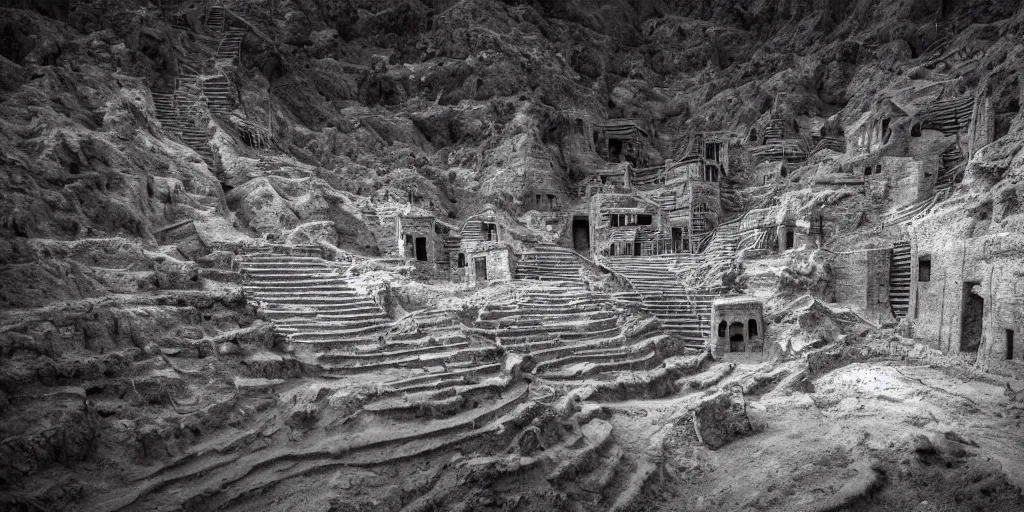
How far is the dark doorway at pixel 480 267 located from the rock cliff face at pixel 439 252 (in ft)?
2.60

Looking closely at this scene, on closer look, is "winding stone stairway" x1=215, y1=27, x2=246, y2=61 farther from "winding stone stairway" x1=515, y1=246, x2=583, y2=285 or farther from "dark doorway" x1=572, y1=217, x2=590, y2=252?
"dark doorway" x1=572, y1=217, x2=590, y2=252

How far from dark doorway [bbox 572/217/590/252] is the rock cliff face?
1388 mm

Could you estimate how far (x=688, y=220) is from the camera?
37250 mm

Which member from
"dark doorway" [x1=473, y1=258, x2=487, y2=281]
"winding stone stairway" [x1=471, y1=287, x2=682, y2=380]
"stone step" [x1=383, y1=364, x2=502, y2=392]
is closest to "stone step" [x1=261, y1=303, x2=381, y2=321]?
"winding stone stairway" [x1=471, y1=287, x2=682, y2=380]

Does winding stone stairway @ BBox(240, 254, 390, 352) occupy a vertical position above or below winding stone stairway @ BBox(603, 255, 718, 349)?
above

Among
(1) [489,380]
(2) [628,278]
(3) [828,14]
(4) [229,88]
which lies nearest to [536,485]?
(1) [489,380]

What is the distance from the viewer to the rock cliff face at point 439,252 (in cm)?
1161

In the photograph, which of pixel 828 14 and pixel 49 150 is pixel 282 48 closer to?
pixel 49 150

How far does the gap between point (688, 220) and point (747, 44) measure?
120 ft

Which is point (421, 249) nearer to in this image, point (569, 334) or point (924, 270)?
point (569, 334)

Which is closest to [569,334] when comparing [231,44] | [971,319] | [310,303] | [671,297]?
[671,297]

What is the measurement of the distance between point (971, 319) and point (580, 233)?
24.9 m

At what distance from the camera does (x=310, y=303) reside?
1878cm

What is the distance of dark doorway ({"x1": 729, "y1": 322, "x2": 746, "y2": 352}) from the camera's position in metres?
22.2
